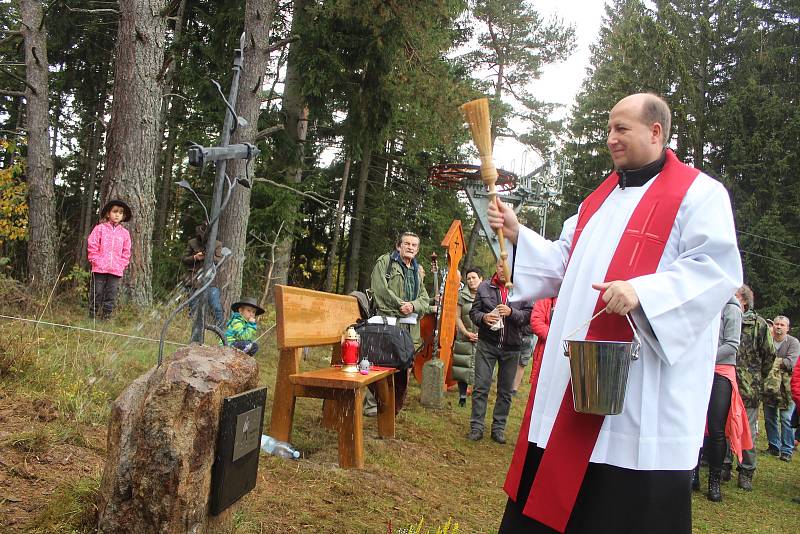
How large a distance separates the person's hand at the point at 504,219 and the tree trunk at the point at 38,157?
9.01 metres

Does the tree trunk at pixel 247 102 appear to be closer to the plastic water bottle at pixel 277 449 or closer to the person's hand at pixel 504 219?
the plastic water bottle at pixel 277 449

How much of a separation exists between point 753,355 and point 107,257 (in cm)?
746

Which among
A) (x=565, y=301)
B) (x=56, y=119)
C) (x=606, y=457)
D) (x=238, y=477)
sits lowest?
(x=238, y=477)

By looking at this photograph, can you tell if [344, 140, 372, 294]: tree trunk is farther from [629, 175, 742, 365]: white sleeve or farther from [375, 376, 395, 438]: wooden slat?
[629, 175, 742, 365]: white sleeve

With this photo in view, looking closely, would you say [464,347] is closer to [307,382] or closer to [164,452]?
[307,382]

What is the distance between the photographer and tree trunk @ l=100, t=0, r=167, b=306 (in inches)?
331

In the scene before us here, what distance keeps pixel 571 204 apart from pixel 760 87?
846cm

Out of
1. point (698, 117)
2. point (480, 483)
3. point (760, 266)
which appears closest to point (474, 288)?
point (480, 483)

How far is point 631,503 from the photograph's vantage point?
8.00 feet

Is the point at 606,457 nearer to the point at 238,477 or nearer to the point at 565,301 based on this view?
the point at 565,301

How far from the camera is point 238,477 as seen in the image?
2.89 metres

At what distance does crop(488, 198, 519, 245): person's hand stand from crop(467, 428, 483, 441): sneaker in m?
4.38

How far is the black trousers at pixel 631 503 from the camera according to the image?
2420mm

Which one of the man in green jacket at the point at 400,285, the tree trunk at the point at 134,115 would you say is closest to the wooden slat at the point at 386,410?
the man in green jacket at the point at 400,285
